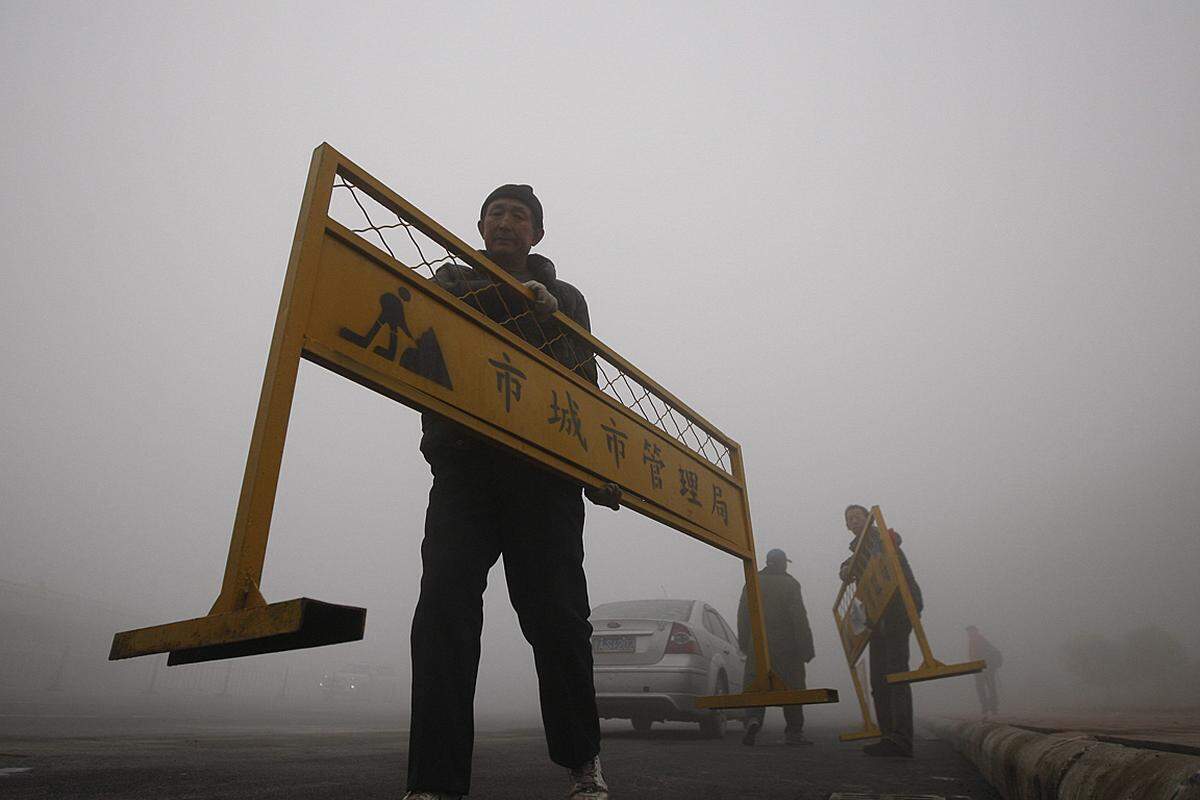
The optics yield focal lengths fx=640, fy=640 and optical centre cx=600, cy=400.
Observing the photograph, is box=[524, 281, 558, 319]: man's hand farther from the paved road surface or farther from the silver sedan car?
the silver sedan car

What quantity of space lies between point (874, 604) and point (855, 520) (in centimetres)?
122

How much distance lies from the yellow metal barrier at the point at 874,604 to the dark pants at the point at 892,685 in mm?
111

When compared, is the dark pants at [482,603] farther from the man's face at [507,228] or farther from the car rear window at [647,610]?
the car rear window at [647,610]

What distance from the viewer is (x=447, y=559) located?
190cm

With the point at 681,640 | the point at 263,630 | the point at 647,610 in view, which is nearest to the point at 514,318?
the point at 263,630

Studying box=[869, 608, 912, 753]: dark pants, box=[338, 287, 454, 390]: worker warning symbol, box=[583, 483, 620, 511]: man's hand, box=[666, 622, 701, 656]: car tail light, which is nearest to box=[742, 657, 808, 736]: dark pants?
box=[666, 622, 701, 656]: car tail light

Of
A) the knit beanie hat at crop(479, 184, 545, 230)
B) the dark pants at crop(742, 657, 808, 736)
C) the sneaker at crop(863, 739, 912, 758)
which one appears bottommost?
the sneaker at crop(863, 739, 912, 758)

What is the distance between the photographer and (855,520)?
243 inches

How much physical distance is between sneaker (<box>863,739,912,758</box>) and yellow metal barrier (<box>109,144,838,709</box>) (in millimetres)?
1995

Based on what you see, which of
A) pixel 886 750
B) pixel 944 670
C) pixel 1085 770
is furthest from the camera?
pixel 886 750

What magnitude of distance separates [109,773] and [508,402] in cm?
252

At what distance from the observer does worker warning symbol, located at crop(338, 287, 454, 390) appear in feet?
5.39

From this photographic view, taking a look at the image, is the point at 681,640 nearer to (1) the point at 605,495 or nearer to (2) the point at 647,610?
(2) the point at 647,610

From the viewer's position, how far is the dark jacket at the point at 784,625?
6914mm
